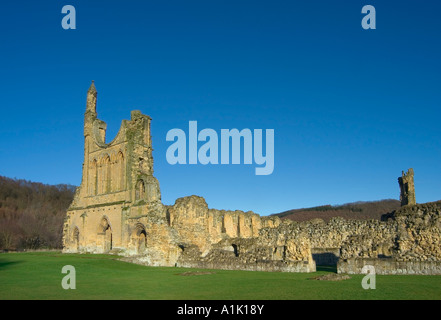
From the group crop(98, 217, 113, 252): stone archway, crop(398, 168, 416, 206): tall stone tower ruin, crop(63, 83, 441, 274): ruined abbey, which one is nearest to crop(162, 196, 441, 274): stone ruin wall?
crop(63, 83, 441, 274): ruined abbey

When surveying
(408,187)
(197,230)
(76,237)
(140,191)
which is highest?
(408,187)

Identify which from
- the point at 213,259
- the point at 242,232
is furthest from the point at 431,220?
the point at 242,232

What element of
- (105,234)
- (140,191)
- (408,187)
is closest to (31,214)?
(105,234)

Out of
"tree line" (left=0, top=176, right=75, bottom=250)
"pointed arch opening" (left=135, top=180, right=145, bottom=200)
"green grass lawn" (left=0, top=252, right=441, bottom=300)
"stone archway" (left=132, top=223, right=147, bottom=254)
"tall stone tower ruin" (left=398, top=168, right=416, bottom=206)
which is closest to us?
"green grass lawn" (left=0, top=252, right=441, bottom=300)

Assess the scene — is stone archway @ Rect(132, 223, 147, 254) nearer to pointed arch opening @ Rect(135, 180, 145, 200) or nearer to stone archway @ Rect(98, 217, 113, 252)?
pointed arch opening @ Rect(135, 180, 145, 200)

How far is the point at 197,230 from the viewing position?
27234 mm

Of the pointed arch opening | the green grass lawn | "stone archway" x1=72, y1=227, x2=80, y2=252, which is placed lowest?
"stone archway" x1=72, y1=227, x2=80, y2=252

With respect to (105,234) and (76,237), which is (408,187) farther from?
(76,237)

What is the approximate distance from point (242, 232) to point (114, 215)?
15.3 meters

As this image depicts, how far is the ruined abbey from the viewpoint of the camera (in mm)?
16786

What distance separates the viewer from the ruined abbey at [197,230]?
16.8 m

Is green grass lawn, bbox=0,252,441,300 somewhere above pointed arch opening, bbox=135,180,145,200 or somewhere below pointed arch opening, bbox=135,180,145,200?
below

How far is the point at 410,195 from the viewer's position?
36.2 m
